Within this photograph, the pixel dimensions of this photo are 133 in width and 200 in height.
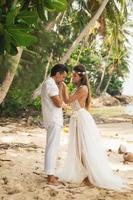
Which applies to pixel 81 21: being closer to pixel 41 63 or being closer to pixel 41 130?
pixel 41 63

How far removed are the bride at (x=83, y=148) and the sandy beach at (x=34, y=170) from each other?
23 centimetres

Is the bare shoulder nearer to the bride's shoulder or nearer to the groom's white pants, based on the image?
the bride's shoulder

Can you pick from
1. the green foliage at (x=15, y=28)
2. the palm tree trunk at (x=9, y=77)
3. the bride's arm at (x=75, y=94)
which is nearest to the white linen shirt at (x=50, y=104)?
Result: the bride's arm at (x=75, y=94)

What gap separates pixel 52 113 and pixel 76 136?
0.57 m

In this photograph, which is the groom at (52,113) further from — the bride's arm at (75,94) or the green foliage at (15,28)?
the green foliage at (15,28)

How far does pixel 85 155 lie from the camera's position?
648 centimetres

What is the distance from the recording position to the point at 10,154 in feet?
29.3

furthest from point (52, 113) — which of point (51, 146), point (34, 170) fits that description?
point (34, 170)

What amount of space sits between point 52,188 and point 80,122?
3.34 ft

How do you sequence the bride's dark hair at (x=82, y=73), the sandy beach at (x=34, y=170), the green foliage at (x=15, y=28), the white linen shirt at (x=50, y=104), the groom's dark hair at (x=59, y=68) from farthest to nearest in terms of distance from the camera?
the bride's dark hair at (x=82, y=73), the groom's dark hair at (x=59, y=68), the white linen shirt at (x=50, y=104), the sandy beach at (x=34, y=170), the green foliage at (x=15, y=28)

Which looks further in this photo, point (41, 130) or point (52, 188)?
point (41, 130)

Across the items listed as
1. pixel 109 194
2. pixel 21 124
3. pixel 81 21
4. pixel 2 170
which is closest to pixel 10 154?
pixel 2 170

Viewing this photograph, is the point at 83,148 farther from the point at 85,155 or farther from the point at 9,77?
the point at 9,77

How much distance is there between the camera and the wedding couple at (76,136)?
20.6 ft
